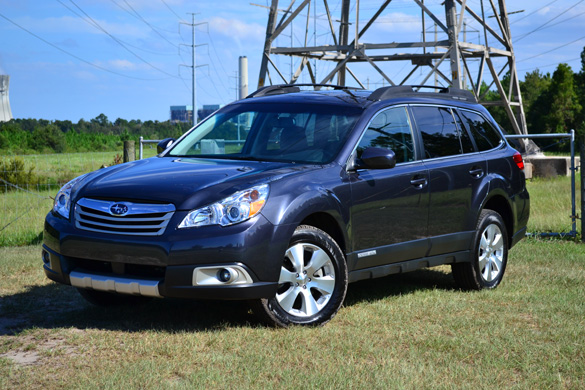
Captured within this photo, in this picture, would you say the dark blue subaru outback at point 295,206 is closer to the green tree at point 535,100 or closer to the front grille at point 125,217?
the front grille at point 125,217

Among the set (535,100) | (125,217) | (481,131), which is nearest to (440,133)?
(481,131)

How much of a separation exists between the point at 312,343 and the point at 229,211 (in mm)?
1098

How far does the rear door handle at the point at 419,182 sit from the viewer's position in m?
6.93

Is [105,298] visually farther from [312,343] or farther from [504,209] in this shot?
[504,209]

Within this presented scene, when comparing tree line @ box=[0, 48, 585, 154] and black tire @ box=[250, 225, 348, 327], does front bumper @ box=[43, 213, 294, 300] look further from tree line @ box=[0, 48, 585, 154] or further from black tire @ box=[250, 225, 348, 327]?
tree line @ box=[0, 48, 585, 154]

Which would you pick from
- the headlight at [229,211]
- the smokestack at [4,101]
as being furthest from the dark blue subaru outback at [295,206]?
the smokestack at [4,101]

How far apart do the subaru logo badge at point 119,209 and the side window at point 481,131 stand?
12.9 feet

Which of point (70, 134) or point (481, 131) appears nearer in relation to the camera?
point (481, 131)

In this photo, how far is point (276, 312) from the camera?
5840 mm

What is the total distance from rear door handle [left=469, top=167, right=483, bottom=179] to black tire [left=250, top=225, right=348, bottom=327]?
2165mm

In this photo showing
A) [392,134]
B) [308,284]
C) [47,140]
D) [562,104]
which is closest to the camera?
[308,284]

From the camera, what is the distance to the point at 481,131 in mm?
8289

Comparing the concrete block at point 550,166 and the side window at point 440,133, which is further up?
the side window at point 440,133

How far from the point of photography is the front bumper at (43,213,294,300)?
543 centimetres
